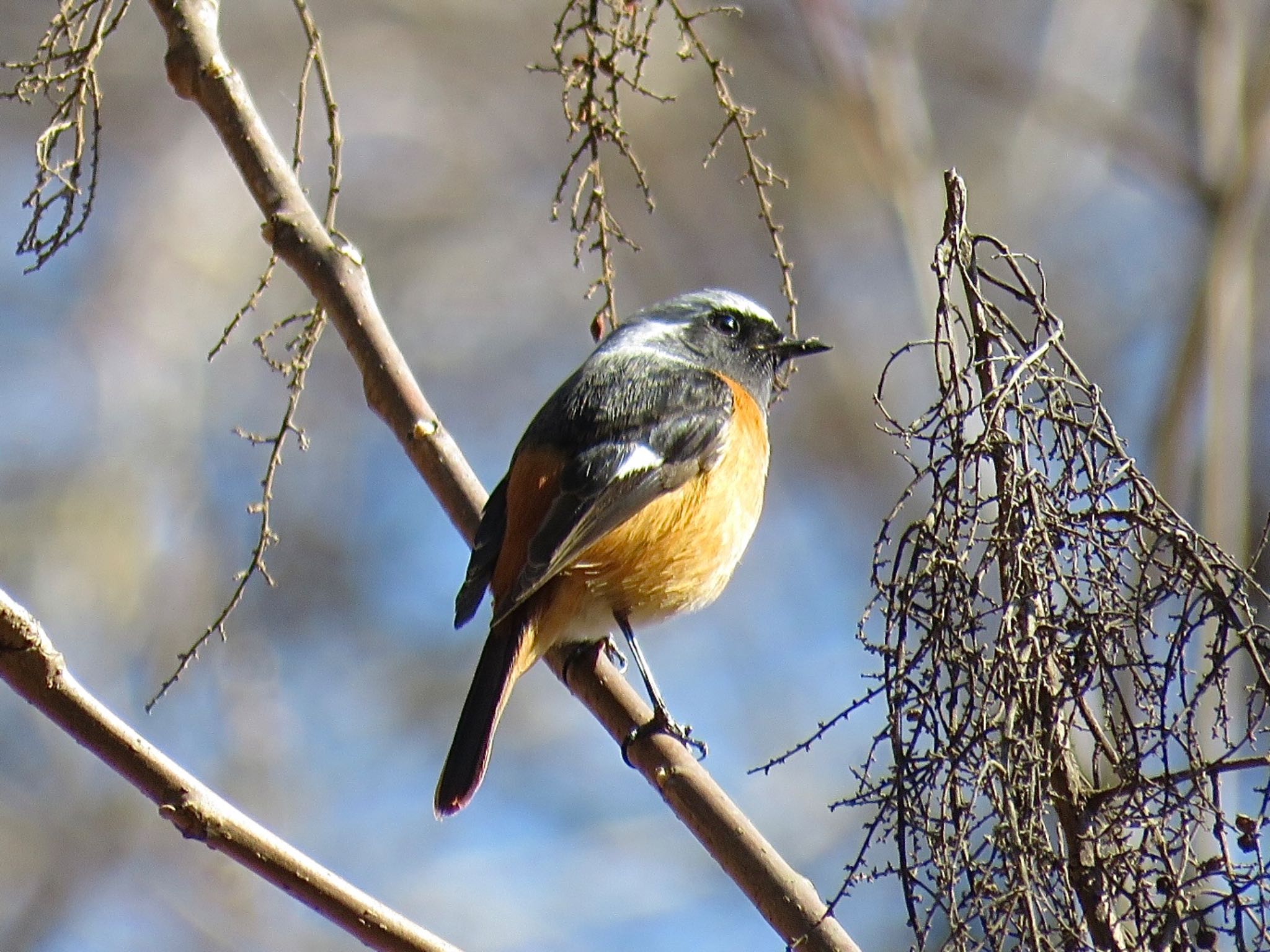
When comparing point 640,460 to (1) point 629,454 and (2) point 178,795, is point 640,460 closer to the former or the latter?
(1) point 629,454

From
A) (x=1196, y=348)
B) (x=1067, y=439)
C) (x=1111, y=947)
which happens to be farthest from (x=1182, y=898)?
(x=1196, y=348)

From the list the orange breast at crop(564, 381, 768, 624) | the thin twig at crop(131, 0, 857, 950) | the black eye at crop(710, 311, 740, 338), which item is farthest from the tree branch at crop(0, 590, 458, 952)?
the black eye at crop(710, 311, 740, 338)

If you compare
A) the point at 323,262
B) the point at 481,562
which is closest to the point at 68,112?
the point at 323,262

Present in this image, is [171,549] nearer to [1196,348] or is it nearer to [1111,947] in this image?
[1196,348]

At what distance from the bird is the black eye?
0.01 m

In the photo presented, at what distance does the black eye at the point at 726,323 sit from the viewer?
14.8 ft

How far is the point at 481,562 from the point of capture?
3.55m

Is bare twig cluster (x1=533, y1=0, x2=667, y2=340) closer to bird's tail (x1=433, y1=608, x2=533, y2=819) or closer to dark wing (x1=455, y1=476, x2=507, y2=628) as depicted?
dark wing (x1=455, y1=476, x2=507, y2=628)

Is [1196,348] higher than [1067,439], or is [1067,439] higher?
[1196,348]

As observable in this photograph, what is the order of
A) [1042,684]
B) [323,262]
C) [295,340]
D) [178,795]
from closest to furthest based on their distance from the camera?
[1042,684] < [178,795] < [323,262] < [295,340]

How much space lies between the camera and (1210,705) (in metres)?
4.28

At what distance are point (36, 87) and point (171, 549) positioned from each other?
20.1 ft

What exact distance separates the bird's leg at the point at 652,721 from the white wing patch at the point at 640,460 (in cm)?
38

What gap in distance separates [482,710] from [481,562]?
0.39m
